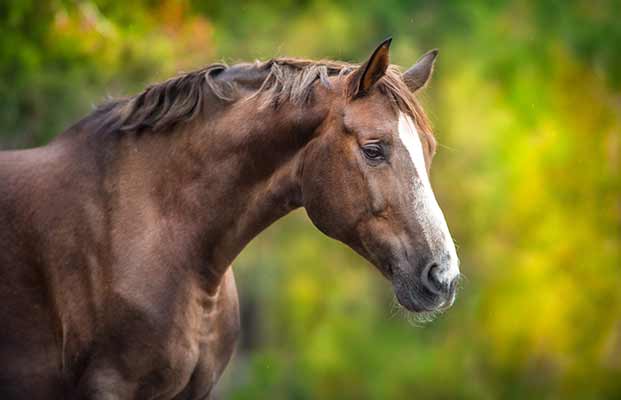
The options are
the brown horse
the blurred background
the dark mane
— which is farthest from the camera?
the blurred background

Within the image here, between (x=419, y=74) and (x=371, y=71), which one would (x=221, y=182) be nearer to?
(x=371, y=71)

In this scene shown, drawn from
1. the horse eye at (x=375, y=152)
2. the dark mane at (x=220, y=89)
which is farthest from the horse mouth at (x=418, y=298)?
the dark mane at (x=220, y=89)

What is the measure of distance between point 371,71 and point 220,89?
2.82 feet

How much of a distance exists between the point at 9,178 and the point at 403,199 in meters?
2.06

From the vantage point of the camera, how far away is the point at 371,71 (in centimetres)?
457

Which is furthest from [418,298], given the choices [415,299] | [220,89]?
[220,89]

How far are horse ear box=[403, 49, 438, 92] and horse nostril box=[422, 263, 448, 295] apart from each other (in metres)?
1.02

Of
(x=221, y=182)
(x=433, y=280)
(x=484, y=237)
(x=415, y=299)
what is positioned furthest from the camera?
(x=484, y=237)

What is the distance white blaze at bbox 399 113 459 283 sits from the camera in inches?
172

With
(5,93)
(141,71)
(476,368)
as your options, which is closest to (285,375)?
(476,368)

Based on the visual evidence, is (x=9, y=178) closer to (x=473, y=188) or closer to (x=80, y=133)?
(x=80, y=133)

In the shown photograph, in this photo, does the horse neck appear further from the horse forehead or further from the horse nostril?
the horse nostril

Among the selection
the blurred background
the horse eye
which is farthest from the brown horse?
the blurred background

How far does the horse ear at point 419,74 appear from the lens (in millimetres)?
4984
